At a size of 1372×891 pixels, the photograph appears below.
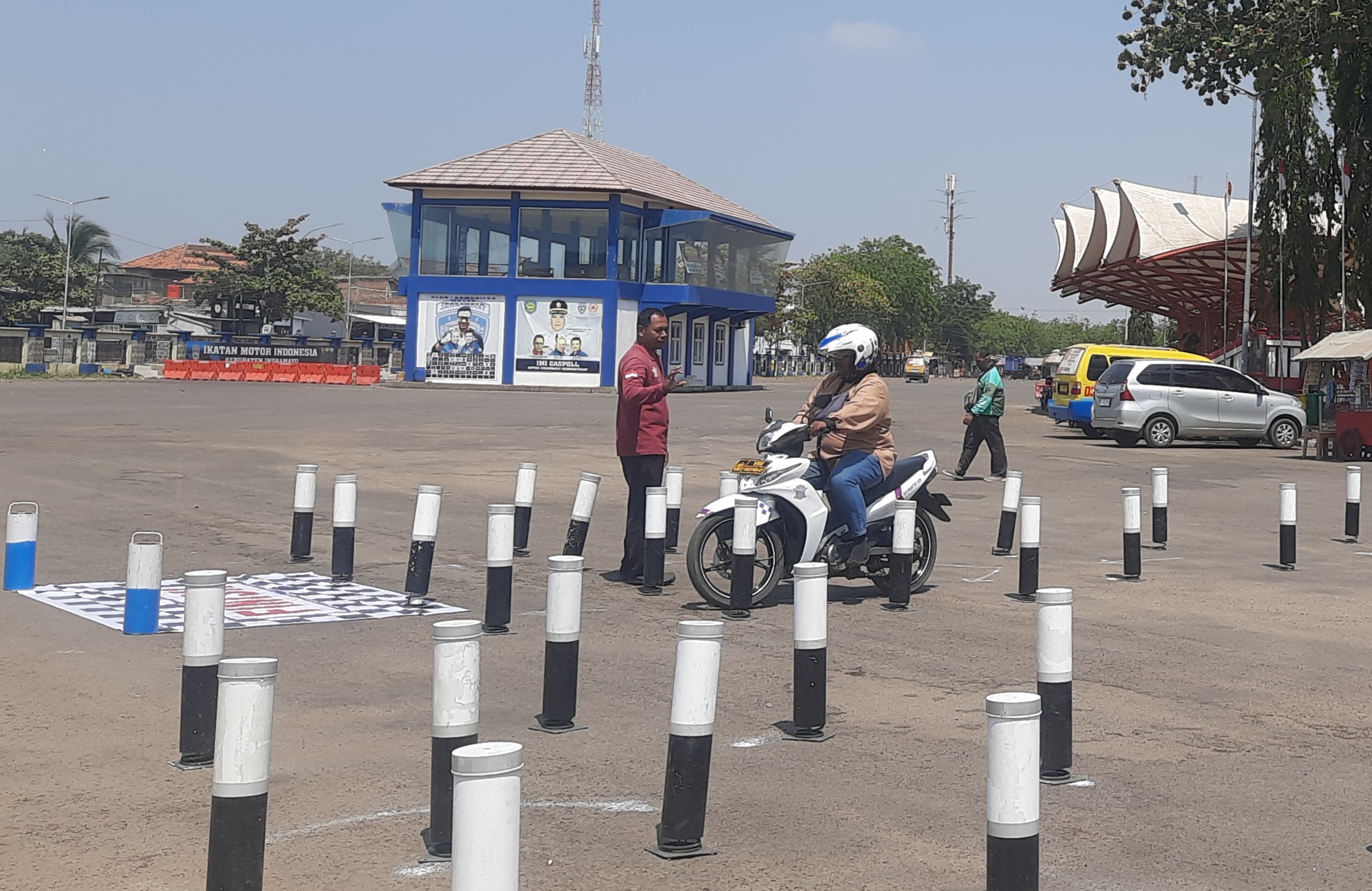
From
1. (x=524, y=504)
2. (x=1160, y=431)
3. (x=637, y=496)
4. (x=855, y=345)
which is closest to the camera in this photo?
(x=855, y=345)

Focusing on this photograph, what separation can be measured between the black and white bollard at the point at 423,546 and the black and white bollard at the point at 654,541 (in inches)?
56.8

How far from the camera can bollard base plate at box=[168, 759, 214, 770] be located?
18.5ft

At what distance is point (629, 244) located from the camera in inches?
2297

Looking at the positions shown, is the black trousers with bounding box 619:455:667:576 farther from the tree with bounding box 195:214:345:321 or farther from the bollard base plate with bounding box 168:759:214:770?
the tree with bounding box 195:214:345:321

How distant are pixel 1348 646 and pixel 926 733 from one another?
3668 millimetres

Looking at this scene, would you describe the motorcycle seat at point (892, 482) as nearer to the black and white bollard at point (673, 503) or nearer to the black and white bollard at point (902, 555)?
the black and white bollard at point (902, 555)

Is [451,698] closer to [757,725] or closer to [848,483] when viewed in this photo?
[757,725]

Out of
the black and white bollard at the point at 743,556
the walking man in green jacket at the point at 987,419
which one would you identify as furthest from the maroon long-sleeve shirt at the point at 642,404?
the walking man in green jacket at the point at 987,419

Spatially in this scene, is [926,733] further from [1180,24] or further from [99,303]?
[99,303]

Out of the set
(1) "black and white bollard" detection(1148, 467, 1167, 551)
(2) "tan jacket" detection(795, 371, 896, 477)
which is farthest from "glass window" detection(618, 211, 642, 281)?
(2) "tan jacket" detection(795, 371, 896, 477)

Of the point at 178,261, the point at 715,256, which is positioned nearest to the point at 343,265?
the point at 178,261

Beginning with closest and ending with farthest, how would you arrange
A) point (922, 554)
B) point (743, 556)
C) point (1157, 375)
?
point (743, 556) < point (922, 554) < point (1157, 375)

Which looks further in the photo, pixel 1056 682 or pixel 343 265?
pixel 343 265

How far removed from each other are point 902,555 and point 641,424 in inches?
82.6
